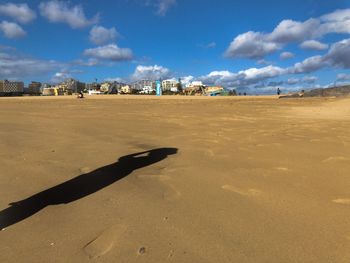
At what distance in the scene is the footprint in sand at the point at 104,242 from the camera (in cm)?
294

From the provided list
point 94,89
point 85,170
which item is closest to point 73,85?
point 94,89

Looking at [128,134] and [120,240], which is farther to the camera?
[128,134]

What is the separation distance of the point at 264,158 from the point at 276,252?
2.99 m

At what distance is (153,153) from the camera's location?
20.6ft

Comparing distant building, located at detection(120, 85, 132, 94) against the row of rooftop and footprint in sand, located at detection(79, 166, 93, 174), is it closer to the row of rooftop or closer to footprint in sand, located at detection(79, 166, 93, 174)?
the row of rooftop

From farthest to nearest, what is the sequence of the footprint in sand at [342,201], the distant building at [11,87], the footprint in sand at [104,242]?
the distant building at [11,87] → the footprint in sand at [342,201] → the footprint in sand at [104,242]

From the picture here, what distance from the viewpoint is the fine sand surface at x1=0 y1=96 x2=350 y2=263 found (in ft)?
9.78

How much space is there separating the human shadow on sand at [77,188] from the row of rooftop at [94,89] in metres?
46.9

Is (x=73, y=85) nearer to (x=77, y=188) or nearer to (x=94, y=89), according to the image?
(x=94, y=89)

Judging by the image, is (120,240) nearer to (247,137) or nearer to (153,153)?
(153,153)

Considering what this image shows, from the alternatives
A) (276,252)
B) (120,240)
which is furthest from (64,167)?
(276,252)

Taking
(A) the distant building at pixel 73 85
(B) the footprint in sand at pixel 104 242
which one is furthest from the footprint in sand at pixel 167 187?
(A) the distant building at pixel 73 85

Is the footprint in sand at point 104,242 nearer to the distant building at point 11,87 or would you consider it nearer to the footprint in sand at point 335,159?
the footprint in sand at point 335,159

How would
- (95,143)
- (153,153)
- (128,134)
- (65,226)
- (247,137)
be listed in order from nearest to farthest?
(65,226) → (153,153) → (95,143) → (247,137) → (128,134)
